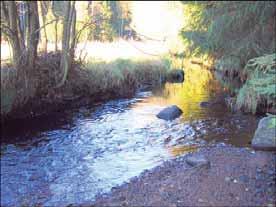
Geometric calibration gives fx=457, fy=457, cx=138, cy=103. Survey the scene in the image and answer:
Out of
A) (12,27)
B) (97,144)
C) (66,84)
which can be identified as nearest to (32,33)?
(12,27)

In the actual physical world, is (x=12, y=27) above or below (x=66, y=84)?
above

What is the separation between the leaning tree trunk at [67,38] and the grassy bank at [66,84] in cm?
20

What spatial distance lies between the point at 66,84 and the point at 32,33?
1.87 metres

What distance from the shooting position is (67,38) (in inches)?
587

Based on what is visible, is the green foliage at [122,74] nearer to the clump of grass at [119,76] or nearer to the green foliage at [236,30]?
the clump of grass at [119,76]

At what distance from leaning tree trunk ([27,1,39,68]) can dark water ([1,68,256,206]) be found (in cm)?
202

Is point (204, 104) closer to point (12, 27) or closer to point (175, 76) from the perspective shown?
point (175, 76)

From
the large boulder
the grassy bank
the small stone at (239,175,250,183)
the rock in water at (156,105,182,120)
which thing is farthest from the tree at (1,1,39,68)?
the small stone at (239,175,250,183)

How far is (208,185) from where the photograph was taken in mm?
6645

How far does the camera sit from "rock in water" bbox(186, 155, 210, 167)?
7.61 meters

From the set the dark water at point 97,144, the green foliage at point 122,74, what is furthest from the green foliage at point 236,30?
the green foliage at point 122,74

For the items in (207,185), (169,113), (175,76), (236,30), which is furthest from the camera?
(175,76)

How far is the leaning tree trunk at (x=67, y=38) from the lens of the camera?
47.1 ft

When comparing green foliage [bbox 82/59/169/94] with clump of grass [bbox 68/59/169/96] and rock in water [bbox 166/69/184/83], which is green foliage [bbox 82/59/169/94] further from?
rock in water [bbox 166/69/184/83]
